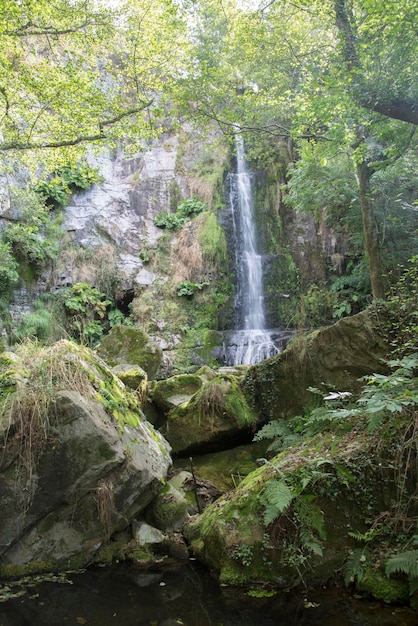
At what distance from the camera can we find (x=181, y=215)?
1672 cm

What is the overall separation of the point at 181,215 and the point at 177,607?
1497 centimetres

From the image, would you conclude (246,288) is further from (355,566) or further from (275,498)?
(355,566)

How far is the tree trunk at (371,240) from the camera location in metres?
7.82

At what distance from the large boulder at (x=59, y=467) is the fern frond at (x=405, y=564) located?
8.24ft

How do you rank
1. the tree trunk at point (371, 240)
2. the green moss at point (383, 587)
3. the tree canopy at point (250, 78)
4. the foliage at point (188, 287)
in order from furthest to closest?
1. the foliage at point (188, 287)
2. the tree trunk at point (371, 240)
3. the tree canopy at point (250, 78)
4. the green moss at point (383, 587)

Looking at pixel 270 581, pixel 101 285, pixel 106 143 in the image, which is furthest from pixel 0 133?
pixel 270 581

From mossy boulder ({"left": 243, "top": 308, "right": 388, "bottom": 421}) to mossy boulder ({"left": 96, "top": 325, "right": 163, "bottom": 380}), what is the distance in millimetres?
2415

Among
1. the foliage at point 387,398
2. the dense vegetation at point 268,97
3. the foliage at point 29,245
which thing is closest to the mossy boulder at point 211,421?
the foliage at point 387,398

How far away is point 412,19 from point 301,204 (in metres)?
5.51

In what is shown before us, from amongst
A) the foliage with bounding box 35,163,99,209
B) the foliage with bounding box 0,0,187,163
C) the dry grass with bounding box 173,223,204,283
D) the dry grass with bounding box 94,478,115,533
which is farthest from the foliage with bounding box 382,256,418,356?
the foliage with bounding box 35,163,99,209

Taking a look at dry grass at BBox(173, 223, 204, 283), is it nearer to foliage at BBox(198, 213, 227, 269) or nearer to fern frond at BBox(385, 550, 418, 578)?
foliage at BBox(198, 213, 227, 269)

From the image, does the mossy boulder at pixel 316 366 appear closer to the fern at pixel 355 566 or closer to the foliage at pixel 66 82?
the fern at pixel 355 566

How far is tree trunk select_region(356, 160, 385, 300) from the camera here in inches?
308

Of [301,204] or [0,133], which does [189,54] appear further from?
[0,133]
